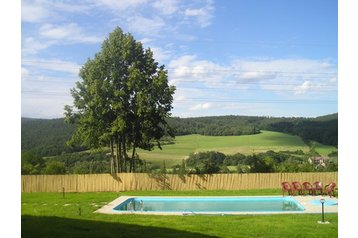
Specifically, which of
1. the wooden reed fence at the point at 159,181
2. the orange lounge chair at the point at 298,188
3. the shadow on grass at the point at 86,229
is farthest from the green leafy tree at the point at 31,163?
the orange lounge chair at the point at 298,188

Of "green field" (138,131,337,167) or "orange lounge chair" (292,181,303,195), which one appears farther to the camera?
"green field" (138,131,337,167)

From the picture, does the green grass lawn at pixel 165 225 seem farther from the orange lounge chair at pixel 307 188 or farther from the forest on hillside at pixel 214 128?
the forest on hillside at pixel 214 128

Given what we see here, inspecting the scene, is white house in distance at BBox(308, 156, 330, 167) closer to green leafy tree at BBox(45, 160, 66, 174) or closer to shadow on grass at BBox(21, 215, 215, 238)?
green leafy tree at BBox(45, 160, 66, 174)

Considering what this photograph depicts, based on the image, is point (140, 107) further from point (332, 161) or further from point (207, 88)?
point (332, 161)

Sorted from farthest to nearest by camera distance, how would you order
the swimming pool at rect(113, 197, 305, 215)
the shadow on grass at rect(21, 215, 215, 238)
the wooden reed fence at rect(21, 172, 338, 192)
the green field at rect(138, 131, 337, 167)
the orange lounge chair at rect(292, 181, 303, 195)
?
the green field at rect(138, 131, 337, 167) → the wooden reed fence at rect(21, 172, 338, 192) → the orange lounge chair at rect(292, 181, 303, 195) → the swimming pool at rect(113, 197, 305, 215) → the shadow on grass at rect(21, 215, 215, 238)

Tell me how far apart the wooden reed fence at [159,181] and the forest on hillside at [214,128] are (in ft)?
5.19

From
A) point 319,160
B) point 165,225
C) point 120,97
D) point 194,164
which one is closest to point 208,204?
point 165,225

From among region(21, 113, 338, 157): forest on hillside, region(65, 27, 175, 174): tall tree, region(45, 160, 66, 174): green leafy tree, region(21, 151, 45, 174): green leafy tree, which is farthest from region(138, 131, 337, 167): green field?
region(21, 151, 45, 174): green leafy tree

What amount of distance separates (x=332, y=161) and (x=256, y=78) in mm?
6414

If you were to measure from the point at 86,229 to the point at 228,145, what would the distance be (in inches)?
794

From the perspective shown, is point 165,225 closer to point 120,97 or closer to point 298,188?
point 298,188

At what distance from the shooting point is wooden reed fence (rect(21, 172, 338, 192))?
16.8 metres

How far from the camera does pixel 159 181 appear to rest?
17.2 m

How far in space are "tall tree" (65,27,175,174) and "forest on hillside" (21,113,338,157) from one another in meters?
1.79
